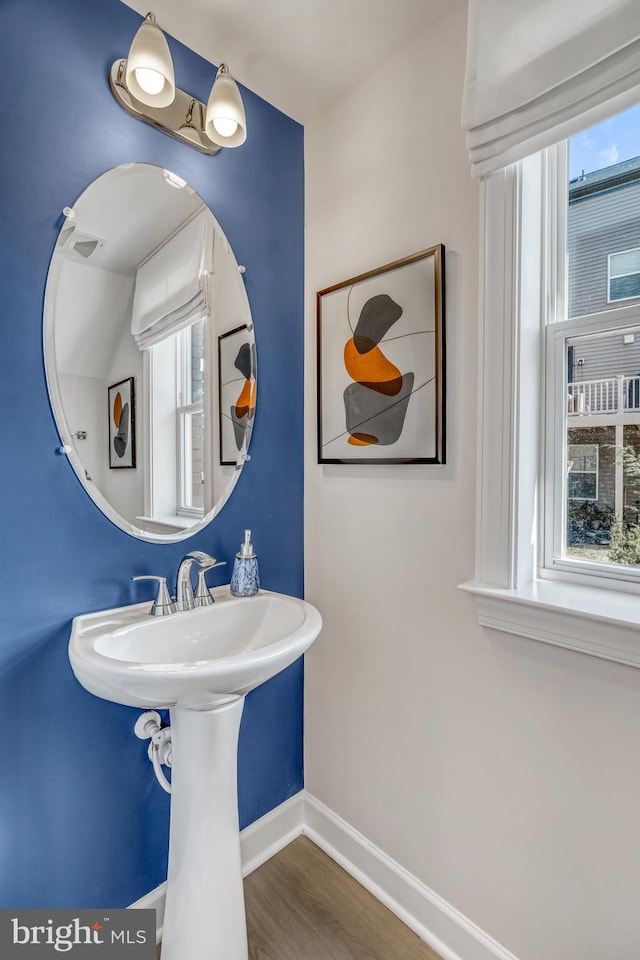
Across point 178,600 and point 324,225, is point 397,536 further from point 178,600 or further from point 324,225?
point 324,225

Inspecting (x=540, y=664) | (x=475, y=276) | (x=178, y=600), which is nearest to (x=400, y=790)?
(x=540, y=664)

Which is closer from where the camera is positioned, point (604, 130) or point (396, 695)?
point (604, 130)

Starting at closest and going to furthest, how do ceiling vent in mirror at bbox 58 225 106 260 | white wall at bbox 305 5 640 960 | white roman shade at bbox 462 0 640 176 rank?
white roman shade at bbox 462 0 640 176, white wall at bbox 305 5 640 960, ceiling vent in mirror at bbox 58 225 106 260

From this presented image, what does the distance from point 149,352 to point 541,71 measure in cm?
109

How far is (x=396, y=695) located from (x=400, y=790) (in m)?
0.27

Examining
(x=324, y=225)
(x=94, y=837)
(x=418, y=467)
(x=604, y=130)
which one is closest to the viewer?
(x=604, y=130)

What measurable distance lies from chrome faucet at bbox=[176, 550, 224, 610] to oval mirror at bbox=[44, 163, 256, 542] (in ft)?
0.31

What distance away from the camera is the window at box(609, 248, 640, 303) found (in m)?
1.02

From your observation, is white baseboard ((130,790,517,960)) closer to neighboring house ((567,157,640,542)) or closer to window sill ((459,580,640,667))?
window sill ((459,580,640,667))

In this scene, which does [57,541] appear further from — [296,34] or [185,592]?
[296,34]

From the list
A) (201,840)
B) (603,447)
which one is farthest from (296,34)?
(201,840)

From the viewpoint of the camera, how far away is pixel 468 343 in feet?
3.95

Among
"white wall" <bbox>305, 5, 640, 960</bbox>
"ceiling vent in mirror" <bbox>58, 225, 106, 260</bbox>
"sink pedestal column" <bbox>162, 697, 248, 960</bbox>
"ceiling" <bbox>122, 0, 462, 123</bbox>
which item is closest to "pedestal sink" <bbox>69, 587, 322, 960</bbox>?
"sink pedestal column" <bbox>162, 697, 248, 960</bbox>

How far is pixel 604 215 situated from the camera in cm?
107
